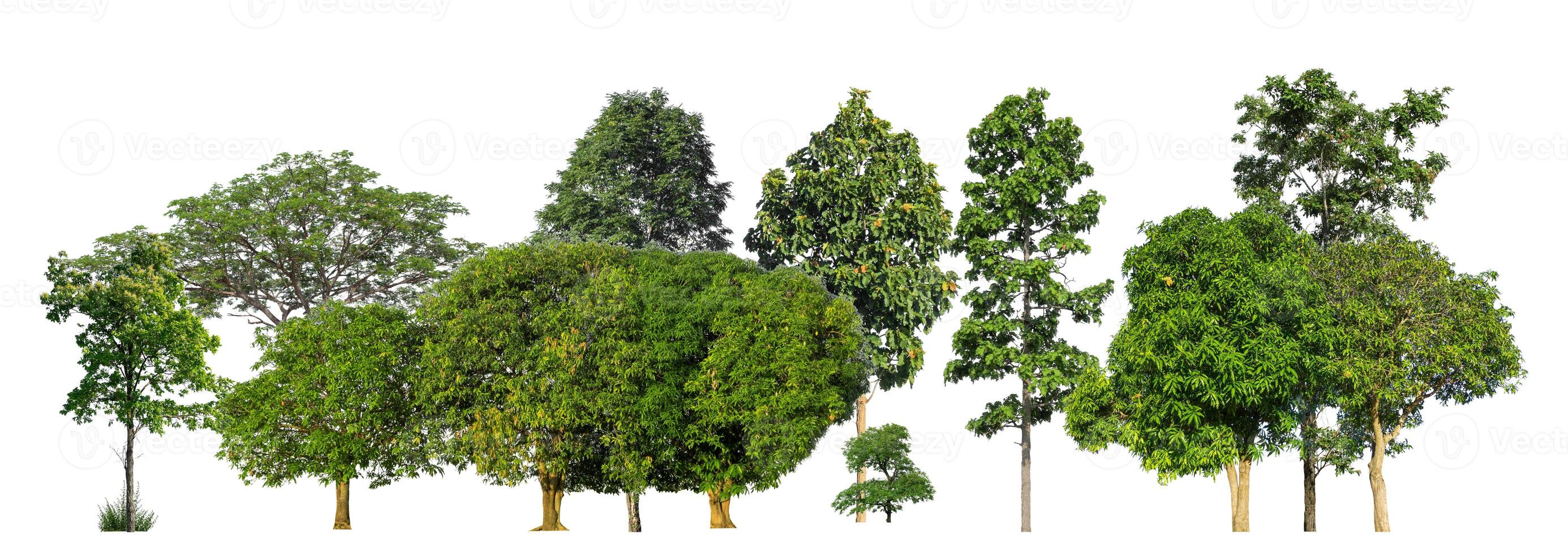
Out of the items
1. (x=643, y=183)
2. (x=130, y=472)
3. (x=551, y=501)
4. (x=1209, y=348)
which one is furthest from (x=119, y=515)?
(x=1209, y=348)

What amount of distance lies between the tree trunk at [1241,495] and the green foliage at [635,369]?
867 centimetres

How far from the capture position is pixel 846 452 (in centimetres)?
2820

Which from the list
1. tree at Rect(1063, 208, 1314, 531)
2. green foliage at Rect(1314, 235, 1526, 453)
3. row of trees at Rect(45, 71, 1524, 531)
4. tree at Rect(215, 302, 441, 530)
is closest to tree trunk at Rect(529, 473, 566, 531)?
row of trees at Rect(45, 71, 1524, 531)

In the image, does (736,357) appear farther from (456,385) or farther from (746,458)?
(456,385)

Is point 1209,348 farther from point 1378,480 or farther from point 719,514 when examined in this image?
point 719,514

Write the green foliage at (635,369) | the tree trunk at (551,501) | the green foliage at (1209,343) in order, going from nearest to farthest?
the green foliage at (1209,343)
the green foliage at (635,369)
the tree trunk at (551,501)

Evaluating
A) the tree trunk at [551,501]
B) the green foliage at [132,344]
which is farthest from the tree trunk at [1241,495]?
the green foliage at [132,344]

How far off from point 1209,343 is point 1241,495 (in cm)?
430

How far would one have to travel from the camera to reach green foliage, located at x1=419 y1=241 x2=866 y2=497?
26.1 meters

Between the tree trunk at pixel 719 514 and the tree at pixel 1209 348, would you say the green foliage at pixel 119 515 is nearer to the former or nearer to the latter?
the tree trunk at pixel 719 514

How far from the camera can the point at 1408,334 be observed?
24.8 metres

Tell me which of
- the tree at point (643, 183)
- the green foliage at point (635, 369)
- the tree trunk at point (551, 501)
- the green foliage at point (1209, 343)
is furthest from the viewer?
the tree at point (643, 183)

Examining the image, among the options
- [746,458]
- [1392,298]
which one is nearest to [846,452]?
[746,458]

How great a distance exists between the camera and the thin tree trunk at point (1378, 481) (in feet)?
83.9
